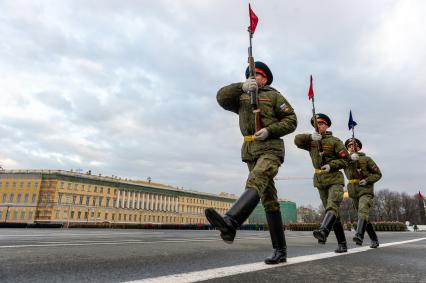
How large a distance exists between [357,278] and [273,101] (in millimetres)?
1820

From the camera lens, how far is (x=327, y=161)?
521 cm

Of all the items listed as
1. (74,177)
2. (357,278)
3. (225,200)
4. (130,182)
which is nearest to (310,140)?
(357,278)

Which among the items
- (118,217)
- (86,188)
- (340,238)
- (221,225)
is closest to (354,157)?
(340,238)

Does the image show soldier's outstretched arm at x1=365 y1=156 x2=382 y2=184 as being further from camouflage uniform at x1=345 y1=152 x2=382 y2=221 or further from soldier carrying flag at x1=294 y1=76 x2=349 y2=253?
soldier carrying flag at x1=294 y1=76 x2=349 y2=253

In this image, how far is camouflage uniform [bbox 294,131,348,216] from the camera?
503cm

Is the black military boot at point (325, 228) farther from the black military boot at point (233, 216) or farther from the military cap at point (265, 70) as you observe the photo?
the military cap at point (265, 70)

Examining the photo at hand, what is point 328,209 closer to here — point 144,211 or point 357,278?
point 357,278

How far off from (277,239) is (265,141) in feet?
3.16

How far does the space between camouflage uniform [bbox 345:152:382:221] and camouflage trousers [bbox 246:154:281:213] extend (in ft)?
12.1

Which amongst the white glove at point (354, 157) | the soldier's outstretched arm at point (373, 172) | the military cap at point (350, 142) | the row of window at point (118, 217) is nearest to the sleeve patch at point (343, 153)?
the white glove at point (354, 157)

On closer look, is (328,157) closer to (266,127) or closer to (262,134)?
(266,127)

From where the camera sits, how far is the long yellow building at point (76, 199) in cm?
7725

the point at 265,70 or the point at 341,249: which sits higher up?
the point at 265,70

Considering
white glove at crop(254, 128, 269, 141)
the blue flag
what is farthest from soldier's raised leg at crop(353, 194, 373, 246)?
white glove at crop(254, 128, 269, 141)
